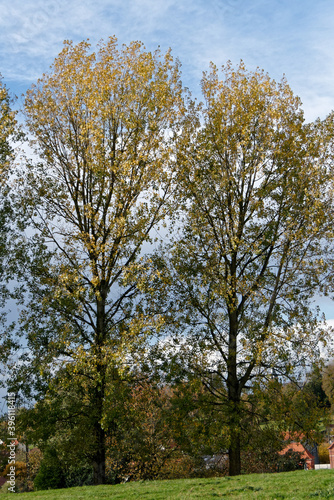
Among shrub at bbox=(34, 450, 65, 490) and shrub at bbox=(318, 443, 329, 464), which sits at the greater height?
shrub at bbox=(34, 450, 65, 490)

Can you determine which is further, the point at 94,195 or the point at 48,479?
the point at 48,479

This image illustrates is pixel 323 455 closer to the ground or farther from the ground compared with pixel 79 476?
closer to the ground

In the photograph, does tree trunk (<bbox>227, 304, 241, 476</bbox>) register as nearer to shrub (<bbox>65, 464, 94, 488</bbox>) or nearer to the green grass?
the green grass

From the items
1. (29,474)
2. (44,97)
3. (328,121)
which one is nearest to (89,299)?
(44,97)

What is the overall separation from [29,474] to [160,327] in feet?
93.7

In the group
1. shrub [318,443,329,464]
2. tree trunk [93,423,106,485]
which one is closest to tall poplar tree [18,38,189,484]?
tree trunk [93,423,106,485]

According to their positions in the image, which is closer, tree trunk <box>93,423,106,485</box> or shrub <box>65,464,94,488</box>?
tree trunk <box>93,423,106,485</box>

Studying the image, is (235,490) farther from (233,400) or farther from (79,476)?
(79,476)

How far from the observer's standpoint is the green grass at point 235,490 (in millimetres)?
11633

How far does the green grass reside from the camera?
11633 mm

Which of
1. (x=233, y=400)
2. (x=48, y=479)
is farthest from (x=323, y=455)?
(x=233, y=400)

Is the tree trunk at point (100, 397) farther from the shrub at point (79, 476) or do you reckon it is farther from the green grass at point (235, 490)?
the shrub at point (79, 476)

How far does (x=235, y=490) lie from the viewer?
42.1 feet

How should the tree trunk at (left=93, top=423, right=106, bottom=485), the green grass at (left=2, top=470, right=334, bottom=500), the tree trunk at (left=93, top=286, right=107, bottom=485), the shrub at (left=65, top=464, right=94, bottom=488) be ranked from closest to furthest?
the green grass at (left=2, top=470, right=334, bottom=500)
the tree trunk at (left=93, top=286, right=107, bottom=485)
the tree trunk at (left=93, top=423, right=106, bottom=485)
the shrub at (left=65, top=464, right=94, bottom=488)
